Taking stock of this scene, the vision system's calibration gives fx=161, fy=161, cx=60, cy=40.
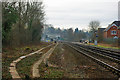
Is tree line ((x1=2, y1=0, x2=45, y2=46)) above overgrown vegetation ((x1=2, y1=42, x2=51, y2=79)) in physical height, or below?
above

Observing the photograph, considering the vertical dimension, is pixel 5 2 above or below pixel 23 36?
above

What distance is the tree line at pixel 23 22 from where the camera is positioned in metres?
25.1

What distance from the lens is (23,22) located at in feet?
134

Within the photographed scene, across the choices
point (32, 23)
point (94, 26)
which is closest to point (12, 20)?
point (32, 23)

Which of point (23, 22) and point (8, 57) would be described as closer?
point (8, 57)

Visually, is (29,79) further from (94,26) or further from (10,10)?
(94,26)

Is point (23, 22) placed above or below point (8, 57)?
above

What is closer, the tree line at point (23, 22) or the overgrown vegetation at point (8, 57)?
the overgrown vegetation at point (8, 57)

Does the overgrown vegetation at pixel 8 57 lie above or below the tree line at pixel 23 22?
below

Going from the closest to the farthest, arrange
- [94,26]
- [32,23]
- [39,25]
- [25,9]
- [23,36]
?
[23,36]
[25,9]
[32,23]
[39,25]
[94,26]

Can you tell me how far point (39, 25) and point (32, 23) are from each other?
3.62 metres

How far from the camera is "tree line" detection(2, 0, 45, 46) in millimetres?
25109

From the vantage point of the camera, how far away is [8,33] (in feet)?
84.9

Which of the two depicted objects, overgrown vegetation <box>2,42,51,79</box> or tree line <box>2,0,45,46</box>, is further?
tree line <box>2,0,45,46</box>
